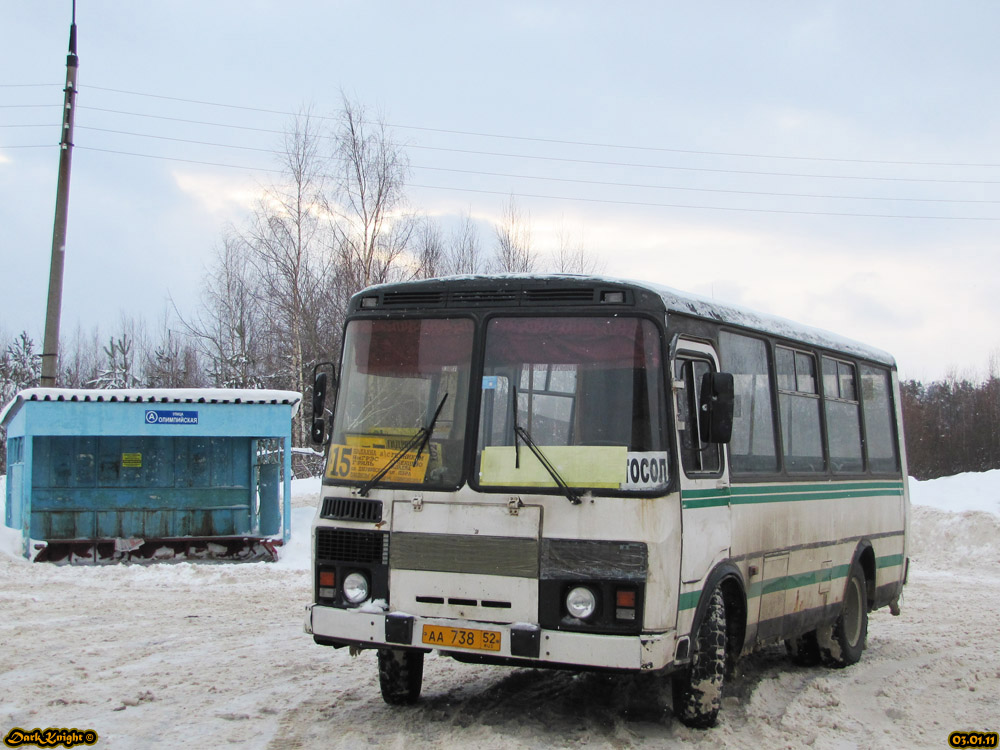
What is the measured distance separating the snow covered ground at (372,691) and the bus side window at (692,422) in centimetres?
173

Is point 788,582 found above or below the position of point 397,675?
above

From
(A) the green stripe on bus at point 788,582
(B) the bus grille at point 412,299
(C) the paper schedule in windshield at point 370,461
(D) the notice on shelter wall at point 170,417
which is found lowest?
(A) the green stripe on bus at point 788,582

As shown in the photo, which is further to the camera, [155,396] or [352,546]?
[155,396]

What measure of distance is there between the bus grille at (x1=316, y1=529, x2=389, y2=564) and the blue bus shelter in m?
12.0

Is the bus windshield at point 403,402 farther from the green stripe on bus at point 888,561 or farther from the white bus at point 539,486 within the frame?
the green stripe on bus at point 888,561

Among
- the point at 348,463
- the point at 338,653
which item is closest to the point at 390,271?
the point at 338,653

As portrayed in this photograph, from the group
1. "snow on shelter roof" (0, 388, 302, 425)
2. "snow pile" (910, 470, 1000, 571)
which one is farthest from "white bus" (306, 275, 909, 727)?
"snow pile" (910, 470, 1000, 571)

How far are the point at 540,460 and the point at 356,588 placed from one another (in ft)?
4.84

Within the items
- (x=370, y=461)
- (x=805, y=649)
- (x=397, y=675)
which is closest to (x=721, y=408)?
(x=370, y=461)

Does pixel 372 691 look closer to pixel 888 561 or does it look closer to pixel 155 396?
pixel 888 561

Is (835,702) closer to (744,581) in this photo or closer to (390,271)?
(744,581)

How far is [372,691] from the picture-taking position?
8375 millimetres

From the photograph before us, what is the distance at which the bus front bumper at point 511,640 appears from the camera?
6.48m

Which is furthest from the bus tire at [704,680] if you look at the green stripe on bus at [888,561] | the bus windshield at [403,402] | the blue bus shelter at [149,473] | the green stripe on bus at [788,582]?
the blue bus shelter at [149,473]
